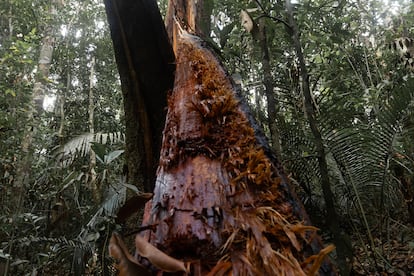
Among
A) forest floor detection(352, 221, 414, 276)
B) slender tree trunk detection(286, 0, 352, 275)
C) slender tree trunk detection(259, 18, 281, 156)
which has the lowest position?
forest floor detection(352, 221, 414, 276)

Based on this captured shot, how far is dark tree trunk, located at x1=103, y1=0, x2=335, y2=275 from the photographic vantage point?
646mm

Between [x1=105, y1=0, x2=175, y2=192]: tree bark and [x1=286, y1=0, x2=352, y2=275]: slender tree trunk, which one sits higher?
[x1=105, y1=0, x2=175, y2=192]: tree bark

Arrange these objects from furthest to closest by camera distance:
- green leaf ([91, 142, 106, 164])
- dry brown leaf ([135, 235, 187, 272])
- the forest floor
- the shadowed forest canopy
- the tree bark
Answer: the forest floor < the tree bark < green leaf ([91, 142, 106, 164]) < the shadowed forest canopy < dry brown leaf ([135, 235, 187, 272])

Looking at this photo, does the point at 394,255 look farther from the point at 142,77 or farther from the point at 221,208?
the point at 221,208

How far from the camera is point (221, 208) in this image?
82cm

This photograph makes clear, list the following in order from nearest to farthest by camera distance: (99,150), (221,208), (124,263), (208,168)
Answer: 1. (124,263)
2. (221,208)
3. (208,168)
4. (99,150)

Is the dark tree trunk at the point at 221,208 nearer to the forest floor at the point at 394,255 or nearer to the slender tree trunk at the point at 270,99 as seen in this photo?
the slender tree trunk at the point at 270,99

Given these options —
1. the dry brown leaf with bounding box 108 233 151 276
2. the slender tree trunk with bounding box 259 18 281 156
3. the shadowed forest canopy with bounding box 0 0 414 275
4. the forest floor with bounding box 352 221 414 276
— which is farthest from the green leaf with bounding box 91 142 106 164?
the forest floor with bounding box 352 221 414 276

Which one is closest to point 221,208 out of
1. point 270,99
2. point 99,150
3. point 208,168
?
point 208,168

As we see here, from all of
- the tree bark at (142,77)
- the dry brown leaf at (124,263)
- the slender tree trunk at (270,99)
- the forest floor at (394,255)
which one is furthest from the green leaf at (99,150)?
the forest floor at (394,255)

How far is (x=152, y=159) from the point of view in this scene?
2066mm

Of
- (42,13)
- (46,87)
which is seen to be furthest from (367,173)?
(42,13)

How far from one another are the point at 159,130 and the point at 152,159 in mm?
195

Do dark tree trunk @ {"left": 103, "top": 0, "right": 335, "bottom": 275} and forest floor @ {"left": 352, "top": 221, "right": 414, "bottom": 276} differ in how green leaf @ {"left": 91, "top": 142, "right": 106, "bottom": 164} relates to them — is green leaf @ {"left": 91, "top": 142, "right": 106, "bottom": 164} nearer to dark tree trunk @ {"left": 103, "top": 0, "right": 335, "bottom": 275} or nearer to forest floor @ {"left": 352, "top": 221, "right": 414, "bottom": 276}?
dark tree trunk @ {"left": 103, "top": 0, "right": 335, "bottom": 275}
